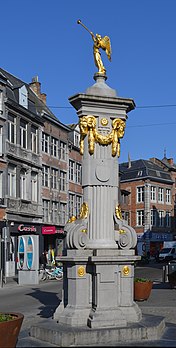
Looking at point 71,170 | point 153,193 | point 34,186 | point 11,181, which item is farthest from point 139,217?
point 11,181

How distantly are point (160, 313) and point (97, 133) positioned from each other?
5743 millimetres

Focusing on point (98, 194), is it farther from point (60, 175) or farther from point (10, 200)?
point (60, 175)

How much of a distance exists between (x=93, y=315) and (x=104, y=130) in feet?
12.3

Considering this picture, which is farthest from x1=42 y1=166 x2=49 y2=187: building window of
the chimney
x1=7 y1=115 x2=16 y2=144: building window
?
the chimney

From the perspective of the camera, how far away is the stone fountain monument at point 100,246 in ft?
33.0

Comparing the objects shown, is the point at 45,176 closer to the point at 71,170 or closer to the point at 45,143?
the point at 45,143

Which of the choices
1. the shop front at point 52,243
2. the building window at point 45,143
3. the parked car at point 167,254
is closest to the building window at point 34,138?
the building window at point 45,143

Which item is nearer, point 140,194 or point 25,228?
point 25,228

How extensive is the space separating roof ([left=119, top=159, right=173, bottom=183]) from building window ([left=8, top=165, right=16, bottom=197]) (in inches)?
1220

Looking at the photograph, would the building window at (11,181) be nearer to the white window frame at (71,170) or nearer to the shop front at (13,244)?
the shop front at (13,244)

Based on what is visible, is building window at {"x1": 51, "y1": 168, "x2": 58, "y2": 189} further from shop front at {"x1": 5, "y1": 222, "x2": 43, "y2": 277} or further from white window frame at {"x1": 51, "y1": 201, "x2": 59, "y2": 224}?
shop front at {"x1": 5, "y1": 222, "x2": 43, "y2": 277}

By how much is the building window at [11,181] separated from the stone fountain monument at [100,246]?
944 inches

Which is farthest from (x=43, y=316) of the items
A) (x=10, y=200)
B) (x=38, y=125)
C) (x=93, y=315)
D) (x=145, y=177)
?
(x=145, y=177)

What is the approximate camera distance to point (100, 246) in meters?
10.8
